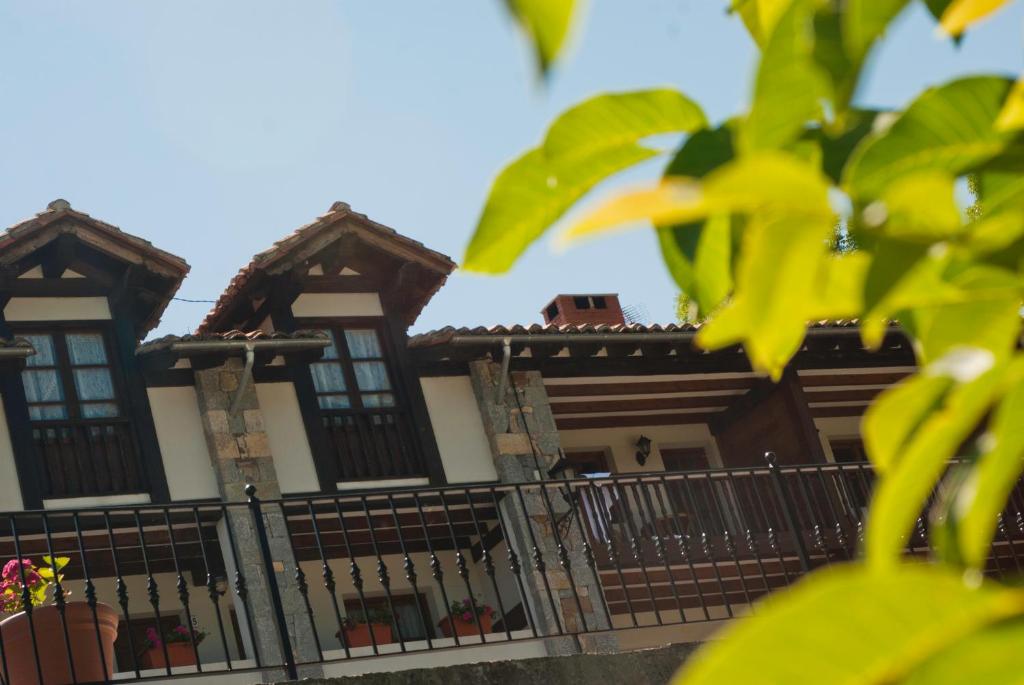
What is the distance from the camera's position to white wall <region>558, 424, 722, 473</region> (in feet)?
48.3

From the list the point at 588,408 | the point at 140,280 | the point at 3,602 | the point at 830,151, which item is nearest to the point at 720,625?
the point at 3,602

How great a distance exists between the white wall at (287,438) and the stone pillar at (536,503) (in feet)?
5.69

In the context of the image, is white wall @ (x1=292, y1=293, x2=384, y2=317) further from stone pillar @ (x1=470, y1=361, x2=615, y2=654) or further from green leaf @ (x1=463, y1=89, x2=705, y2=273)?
green leaf @ (x1=463, y1=89, x2=705, y2=273)

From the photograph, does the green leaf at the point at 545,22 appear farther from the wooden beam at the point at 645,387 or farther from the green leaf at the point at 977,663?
the wooden beam at the point at 645,387

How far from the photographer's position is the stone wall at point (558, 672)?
5777 mm

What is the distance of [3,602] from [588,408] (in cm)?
802

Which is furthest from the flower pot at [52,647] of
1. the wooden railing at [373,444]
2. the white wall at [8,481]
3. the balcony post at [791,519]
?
the wooden railing at [373,444]

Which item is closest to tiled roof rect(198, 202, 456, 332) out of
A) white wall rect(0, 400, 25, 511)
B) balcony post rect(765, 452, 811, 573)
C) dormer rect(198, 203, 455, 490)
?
dormer rect(198, 203, 455, 490)

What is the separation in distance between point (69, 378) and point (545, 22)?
12409 millimetres

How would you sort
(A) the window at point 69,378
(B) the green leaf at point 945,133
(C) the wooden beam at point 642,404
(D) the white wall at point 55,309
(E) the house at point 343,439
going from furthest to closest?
1. (C) the wooden beam at point 642,404
2. (D) the white wall at point 55,309
3. (A) the window at point 69,378
4. (E) the house at point 343,439
5. (B) the green leaf at point 945,133

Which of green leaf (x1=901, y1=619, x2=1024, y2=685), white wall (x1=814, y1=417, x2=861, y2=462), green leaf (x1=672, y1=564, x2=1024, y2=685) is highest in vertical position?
white wall (x1=814, y1=417, x2=861, y2=462)

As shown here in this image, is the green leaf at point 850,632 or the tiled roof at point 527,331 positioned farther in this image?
the tiled roof at point 527,331

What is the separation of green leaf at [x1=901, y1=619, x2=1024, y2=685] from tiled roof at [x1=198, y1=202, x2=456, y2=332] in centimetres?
1289

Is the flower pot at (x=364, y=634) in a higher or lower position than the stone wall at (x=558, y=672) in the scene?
higher
